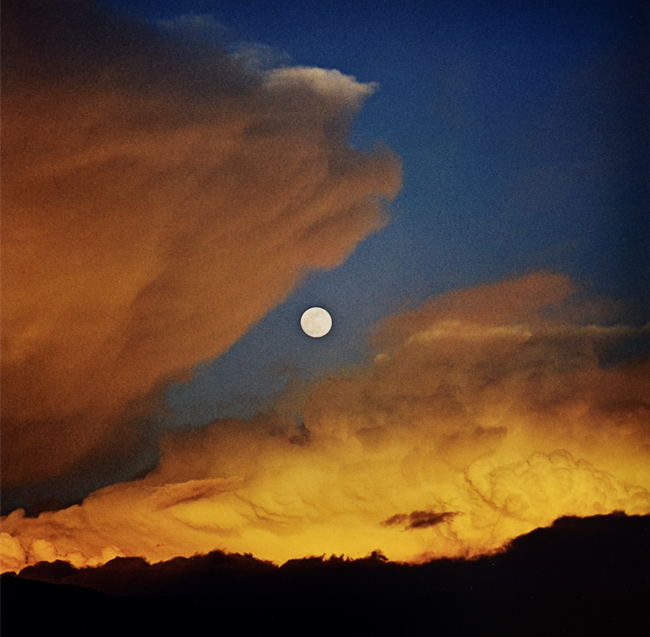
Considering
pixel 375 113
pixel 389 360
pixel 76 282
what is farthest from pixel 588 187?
pixel 76 282

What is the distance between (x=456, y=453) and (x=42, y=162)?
8.74 ft

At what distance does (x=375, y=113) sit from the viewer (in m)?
3.27

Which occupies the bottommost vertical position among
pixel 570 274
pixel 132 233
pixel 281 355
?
pixel 281 355

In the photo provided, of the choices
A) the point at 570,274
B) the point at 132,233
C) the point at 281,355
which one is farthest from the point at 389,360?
the point at 132,233

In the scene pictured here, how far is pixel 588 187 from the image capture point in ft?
10.7

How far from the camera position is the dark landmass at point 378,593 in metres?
3.14

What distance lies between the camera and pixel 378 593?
3.16m

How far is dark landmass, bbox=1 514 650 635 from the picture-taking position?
10.3ft

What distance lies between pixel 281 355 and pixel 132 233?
1.03m

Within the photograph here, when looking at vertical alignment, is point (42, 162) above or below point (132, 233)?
above

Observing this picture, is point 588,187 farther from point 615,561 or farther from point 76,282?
point 76,282

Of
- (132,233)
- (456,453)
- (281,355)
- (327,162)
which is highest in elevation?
(327,162)

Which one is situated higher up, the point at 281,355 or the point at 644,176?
the point at 644,176

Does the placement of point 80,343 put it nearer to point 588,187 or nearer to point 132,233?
point 132,233
